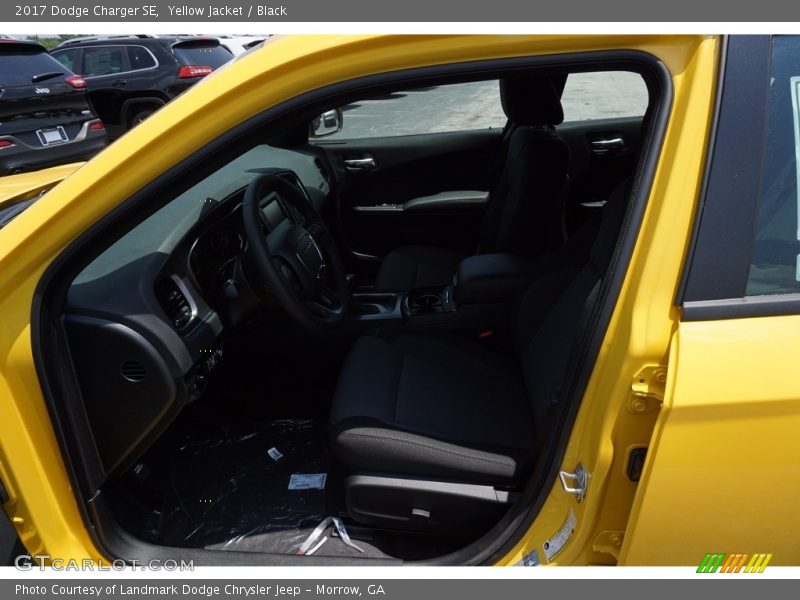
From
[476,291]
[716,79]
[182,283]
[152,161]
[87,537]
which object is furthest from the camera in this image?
[476,291]

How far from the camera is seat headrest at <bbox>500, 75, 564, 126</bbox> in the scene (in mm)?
2330

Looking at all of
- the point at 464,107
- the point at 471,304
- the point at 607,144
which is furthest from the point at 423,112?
the point at 471,304

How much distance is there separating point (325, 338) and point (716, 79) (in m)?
1.71

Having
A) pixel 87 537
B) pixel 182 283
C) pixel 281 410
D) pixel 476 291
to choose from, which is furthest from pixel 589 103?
pixel 87 537

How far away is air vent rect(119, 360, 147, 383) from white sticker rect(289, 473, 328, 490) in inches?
27.3

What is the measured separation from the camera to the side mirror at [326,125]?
341 cm

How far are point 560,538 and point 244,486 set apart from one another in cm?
111

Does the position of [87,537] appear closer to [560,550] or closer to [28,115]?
[560,550]

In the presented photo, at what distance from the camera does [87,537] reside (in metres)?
1.34

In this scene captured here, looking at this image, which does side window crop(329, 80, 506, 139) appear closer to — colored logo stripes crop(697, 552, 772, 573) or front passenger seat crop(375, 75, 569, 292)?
front passenger seat crop(375, 75, 569, 292)

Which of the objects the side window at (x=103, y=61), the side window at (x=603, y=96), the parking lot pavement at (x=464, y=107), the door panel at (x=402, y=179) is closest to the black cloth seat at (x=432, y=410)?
the door panel at (x=402, y=179)

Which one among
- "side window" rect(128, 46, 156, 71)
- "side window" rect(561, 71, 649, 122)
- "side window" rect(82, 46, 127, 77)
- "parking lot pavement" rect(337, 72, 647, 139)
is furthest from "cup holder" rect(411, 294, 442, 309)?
"side window" rect(82, 46, 127, 77)

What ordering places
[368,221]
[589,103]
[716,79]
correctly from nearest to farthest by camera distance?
[716,79] < [368,221] < [589,103]

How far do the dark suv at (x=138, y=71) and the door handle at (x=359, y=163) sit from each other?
540 cm
